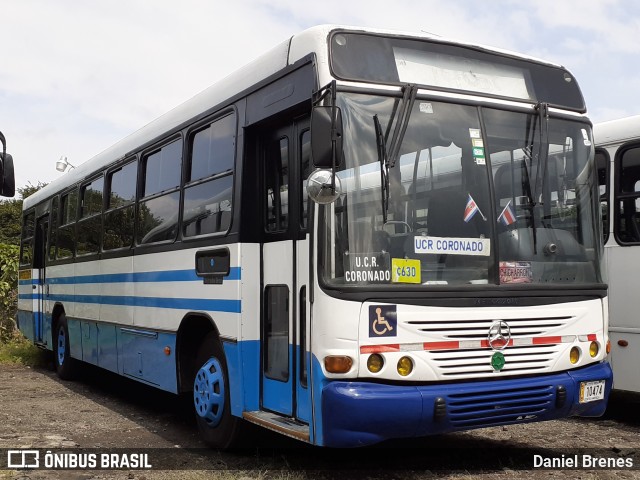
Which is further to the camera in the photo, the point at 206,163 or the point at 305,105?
the point at 206,163

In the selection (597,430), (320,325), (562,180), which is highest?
(562,180)

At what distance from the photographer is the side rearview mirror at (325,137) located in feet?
17.2

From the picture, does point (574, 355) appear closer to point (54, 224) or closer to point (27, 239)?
point (54, 224)

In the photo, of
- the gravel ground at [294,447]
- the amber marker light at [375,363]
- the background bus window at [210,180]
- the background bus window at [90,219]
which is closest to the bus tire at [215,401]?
the gravel ground at [294,447]

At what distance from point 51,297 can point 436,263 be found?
911 cm

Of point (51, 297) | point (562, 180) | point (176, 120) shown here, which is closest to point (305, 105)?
point (562, 180)

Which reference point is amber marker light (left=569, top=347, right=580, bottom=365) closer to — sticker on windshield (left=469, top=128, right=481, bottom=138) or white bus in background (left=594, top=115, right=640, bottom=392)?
sticker on windshield (left=469, top=128, right=481, bottom=138)

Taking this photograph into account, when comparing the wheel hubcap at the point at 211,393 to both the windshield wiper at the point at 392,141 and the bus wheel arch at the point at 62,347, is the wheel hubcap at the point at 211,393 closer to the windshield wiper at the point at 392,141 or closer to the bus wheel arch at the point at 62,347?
the windshield wiper at the point at 392,141

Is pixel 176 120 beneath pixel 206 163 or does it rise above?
above

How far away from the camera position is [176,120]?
27.1 ft

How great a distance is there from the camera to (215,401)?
6.90 metres

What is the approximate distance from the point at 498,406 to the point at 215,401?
2.50 m

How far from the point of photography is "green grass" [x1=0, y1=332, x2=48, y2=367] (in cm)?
1470

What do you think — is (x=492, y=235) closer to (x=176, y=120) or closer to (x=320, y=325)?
(x=320, y=325)
